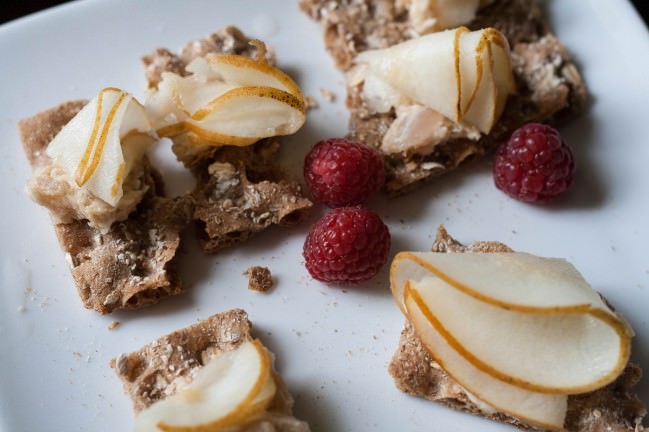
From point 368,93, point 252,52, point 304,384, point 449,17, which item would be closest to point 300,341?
point 304,384

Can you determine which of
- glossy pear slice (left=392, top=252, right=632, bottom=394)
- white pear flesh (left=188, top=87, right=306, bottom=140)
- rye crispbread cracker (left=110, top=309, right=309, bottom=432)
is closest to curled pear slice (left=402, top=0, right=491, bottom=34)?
white pear flesh (left=188, top=87, right=306, bottom=140)

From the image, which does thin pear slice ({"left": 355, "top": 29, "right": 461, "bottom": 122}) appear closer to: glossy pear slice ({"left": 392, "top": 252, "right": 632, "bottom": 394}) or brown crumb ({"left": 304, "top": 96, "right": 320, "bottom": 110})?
brown crumb ({"left": 304, "top": 96, "right": 320, "bottom": 110})

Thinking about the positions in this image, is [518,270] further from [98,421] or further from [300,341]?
[98,421]

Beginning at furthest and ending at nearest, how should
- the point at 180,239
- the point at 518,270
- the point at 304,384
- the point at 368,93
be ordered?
the point at 368,93 < the point at 180,239 < the point at 304,384 < the point at 518,270

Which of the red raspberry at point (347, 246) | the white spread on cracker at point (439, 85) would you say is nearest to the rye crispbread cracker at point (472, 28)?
the white spread on cracker at point (439, 85)

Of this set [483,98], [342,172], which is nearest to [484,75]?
[483,98]

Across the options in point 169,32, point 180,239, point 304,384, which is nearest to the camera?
point 304,384

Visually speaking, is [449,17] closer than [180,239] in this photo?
No

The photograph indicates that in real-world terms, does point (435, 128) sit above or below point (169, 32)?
below
